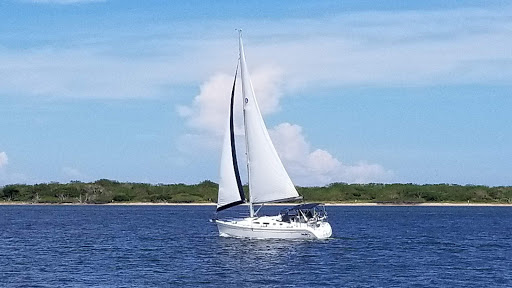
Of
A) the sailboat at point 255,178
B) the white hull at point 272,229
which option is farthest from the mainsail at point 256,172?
the white hull at point 272,229

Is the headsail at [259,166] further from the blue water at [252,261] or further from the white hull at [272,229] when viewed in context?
the blue water at [252,261]

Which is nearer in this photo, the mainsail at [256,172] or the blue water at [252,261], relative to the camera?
the blue water at [252,261]

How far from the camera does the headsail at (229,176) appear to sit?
77.4 metres

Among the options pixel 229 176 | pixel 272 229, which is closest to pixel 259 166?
pixel 229 176

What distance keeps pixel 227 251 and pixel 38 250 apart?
684 inches

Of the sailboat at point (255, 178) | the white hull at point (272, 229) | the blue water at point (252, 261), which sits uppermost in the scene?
the sailboat at point (255, 178)

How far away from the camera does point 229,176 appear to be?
7769 cm

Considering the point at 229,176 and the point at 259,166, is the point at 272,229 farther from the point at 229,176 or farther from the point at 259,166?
the point at 229,176

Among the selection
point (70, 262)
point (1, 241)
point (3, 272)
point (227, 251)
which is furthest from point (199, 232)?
point (3, 272)

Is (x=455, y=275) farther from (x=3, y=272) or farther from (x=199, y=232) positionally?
(x=199, y=232)

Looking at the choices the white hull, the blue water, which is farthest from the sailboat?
the blue water

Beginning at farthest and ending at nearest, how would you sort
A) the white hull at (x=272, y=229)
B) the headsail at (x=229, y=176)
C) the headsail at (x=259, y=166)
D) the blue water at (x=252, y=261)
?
1. the headsail at (x=229, y=176)
2. the headsail at (x=259, y=166)
3. the white hull at (x=272, y=229)
4. the blue water at (x=252, y=261)

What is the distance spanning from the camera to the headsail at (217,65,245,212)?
77438 mm

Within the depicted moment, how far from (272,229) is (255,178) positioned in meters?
4.96
